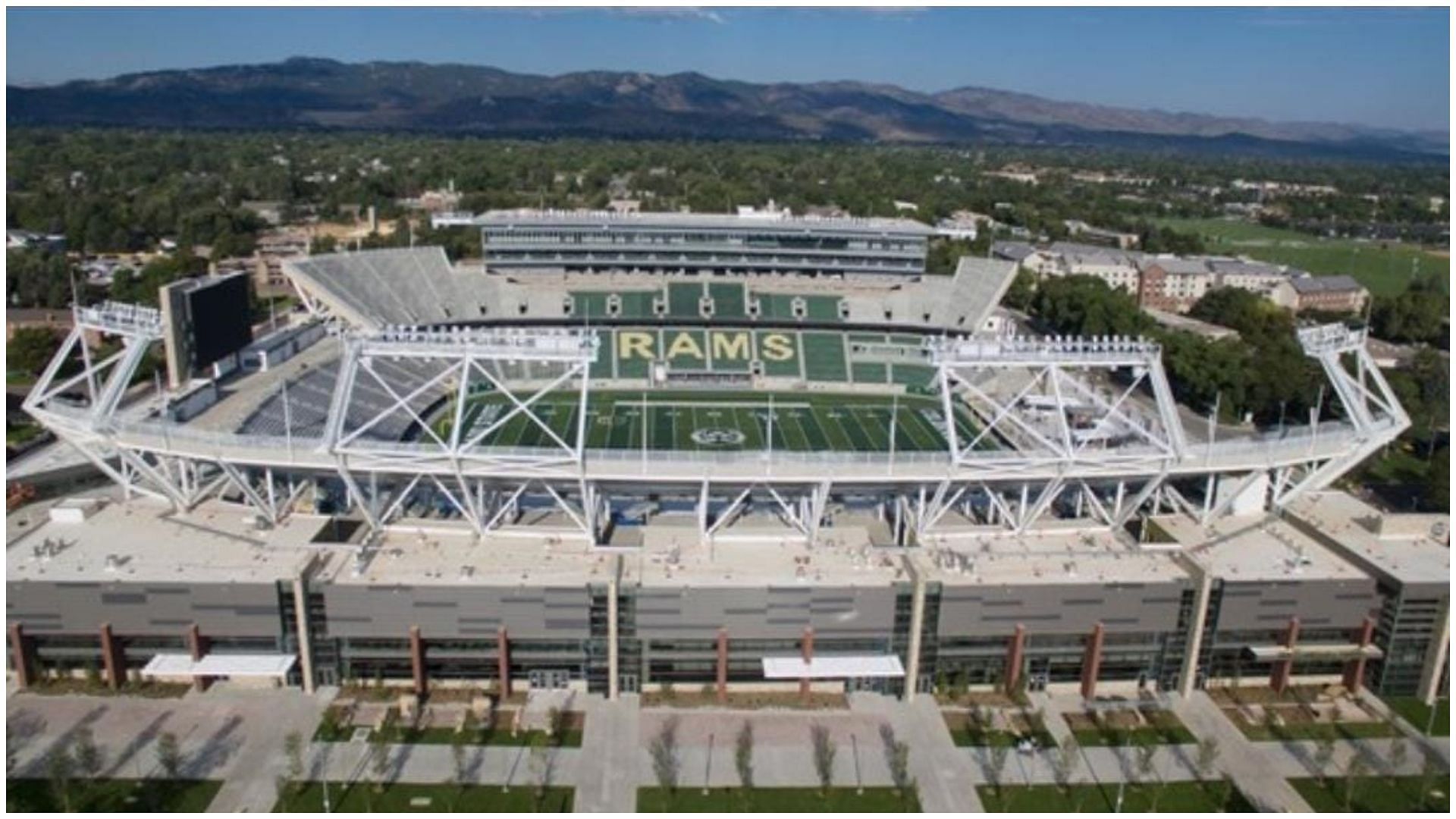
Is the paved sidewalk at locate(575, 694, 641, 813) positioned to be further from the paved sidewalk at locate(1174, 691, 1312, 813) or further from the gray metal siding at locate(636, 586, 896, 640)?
the paved sidewalk at locate(1174, 691, 1312, 813)

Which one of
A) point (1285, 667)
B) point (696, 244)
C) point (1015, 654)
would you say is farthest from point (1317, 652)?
point (696, 244)

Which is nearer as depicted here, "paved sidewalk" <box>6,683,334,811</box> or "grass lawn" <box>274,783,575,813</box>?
"grass lawn" <box>274,783,575,813</box>

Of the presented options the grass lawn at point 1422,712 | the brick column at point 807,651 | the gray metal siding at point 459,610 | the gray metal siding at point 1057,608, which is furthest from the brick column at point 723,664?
the grass lawn at point 1422,712

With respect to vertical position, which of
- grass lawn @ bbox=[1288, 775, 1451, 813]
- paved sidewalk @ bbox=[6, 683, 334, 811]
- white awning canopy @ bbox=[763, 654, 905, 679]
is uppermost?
white awning canopy @ bbox=[763, 654, 905, 679]

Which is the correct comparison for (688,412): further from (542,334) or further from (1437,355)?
(1437,355)

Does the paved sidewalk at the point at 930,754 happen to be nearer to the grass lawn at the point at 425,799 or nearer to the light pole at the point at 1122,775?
the light pole at the point at 1122,775

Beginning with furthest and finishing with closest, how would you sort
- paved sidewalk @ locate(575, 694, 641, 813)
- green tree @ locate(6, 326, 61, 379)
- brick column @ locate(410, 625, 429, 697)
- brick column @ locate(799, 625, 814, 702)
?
green tree @ locate(6, 326, 61, 379), brick column @ locate(799, 625, 814, 702), brick column @ locate(410, 625, 429, 697), paved sidewalk @ locate(575, 694, 641, 813)

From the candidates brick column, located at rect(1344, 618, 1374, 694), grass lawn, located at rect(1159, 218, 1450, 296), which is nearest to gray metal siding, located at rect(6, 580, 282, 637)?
brick column, located at rect(1344, 618, 1374, 694)
